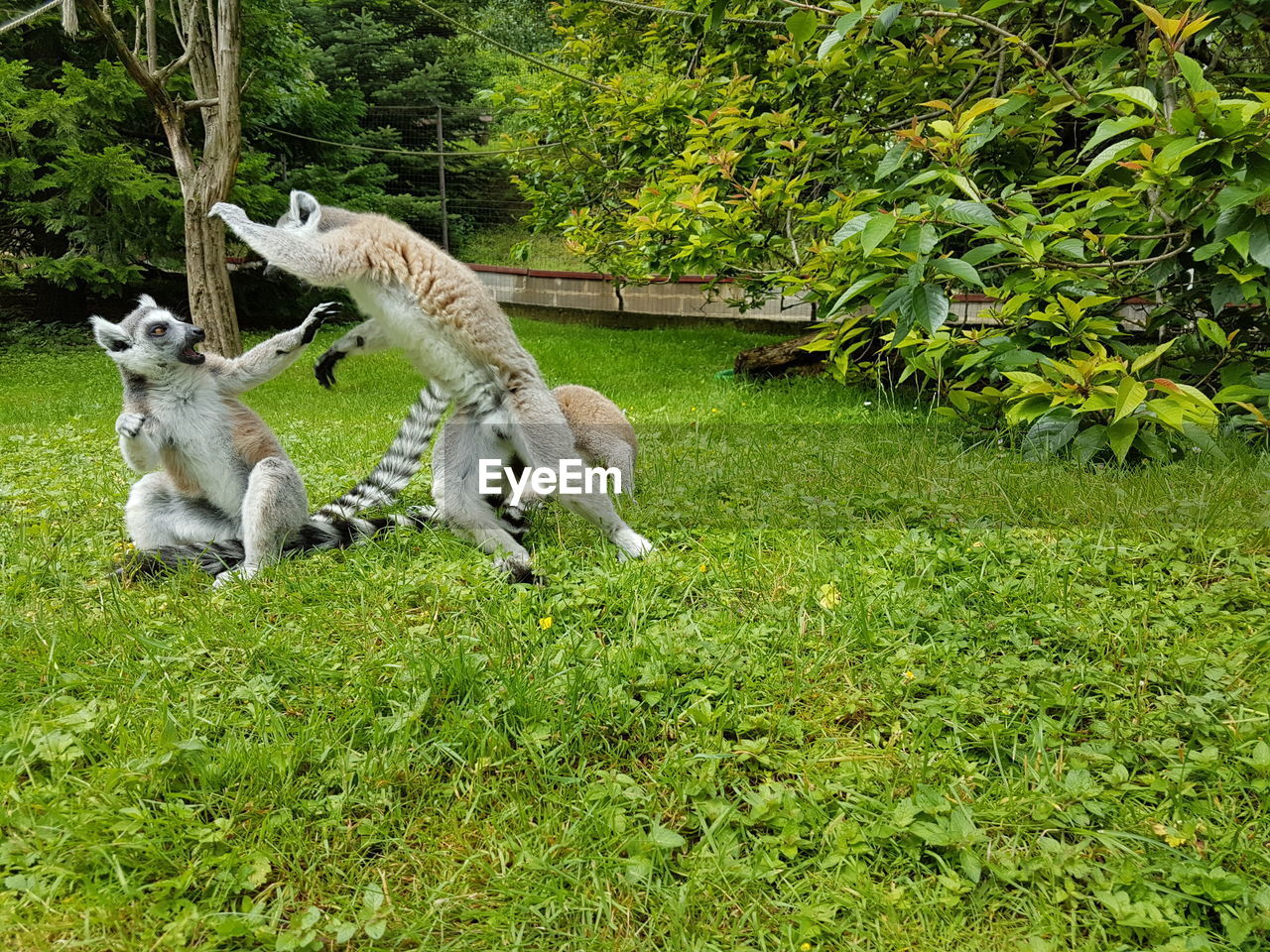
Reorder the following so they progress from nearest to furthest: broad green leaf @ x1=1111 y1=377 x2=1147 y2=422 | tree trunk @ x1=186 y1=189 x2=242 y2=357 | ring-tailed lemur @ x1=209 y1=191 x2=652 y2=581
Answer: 1. ring-tailed lemur @ x1=209 y1=191 x2=652 y2=581
2. broad green leaf @ x1=1111 y1=377 x2=1147 y2=422
3. tree trunk @ x1=186 y1=189 x2=242 y2=357

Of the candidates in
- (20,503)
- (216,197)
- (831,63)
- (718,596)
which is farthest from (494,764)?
(216,197)

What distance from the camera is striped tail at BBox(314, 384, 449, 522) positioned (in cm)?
314

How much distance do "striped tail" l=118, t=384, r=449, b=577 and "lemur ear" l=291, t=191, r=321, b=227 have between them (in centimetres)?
79

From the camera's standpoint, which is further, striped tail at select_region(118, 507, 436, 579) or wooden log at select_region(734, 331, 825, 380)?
wooden log at select_region(734, 331, 825, 380)

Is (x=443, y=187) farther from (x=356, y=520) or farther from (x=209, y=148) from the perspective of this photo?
(x=356, y=520)

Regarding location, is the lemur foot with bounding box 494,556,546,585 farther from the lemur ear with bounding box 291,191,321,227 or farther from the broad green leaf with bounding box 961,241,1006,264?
the broad green leaf with bounding box 961,241,1006,264

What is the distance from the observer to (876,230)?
106 inches

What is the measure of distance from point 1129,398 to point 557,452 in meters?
2.25

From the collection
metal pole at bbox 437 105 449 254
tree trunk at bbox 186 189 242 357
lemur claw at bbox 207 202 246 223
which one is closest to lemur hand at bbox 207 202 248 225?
lemur claw at bbox 207 202 246 223

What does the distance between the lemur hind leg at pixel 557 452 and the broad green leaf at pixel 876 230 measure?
4.24 ft

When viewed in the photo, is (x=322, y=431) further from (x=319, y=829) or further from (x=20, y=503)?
(x=319, y=829)

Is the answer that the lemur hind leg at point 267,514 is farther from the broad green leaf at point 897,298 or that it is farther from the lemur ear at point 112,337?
the broad green leaf at point 897,298

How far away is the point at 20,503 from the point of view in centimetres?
374

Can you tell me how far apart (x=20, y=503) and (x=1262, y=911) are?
4799 millimetres
